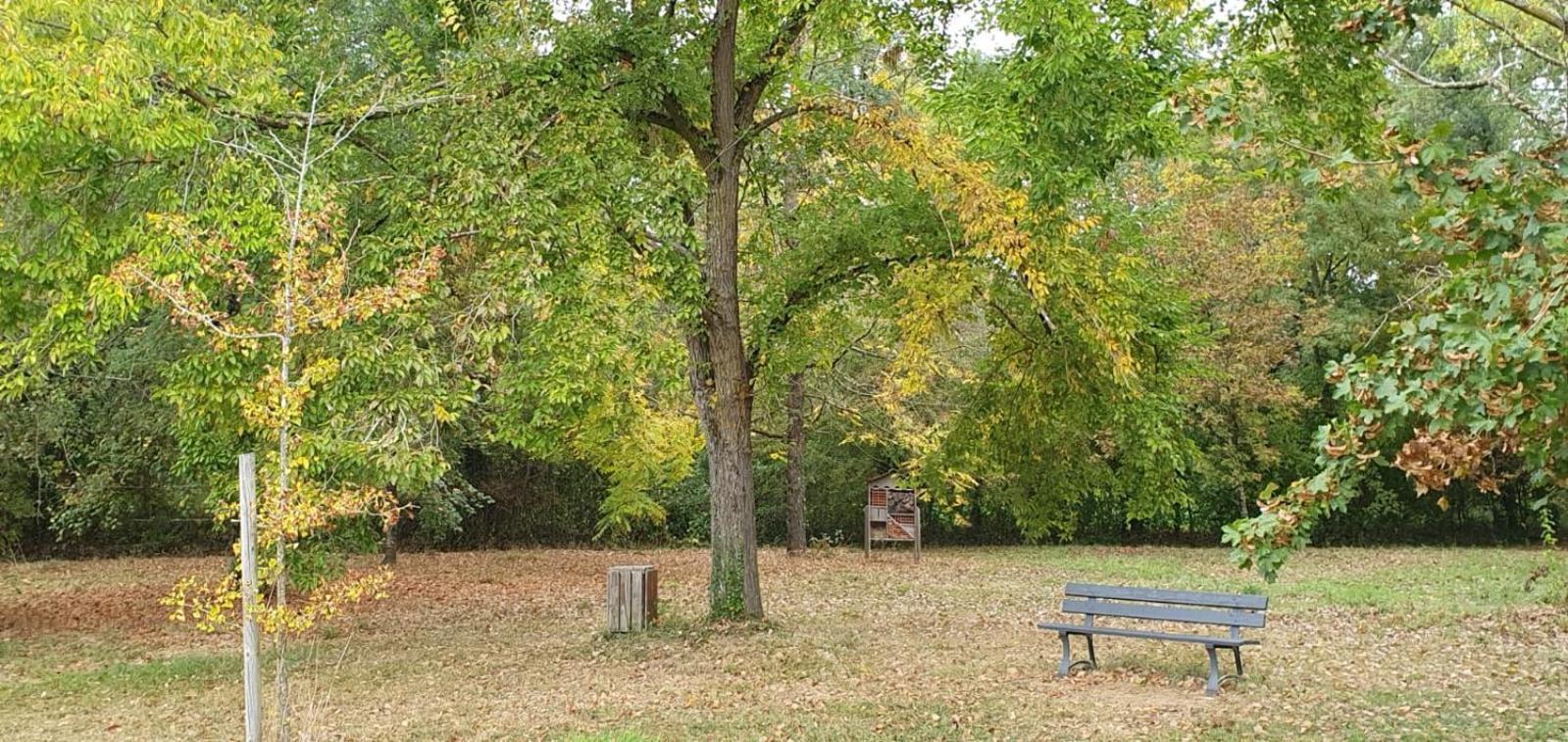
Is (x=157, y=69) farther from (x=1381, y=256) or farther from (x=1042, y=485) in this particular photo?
(x=1381, y=256)

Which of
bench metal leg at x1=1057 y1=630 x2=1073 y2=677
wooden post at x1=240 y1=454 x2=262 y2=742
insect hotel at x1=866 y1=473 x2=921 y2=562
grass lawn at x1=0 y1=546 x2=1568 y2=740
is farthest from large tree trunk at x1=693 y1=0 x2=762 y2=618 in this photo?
insect hotel at x1=866 y1=473 x2=921 y2=562

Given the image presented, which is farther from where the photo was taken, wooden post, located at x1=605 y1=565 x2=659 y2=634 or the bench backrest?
wooden post, located at x1=605 y1=565 x2=659 y2=634

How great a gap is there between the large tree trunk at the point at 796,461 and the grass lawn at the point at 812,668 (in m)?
4.07

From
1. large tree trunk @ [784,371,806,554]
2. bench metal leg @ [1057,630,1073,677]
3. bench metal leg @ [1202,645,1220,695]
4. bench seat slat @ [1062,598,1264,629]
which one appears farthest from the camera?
large tree trunk @ [784,371,806,554]

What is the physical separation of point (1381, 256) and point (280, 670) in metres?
22.6

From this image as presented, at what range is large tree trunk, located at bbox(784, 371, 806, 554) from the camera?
20.4 meters

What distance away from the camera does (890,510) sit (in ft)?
72.4

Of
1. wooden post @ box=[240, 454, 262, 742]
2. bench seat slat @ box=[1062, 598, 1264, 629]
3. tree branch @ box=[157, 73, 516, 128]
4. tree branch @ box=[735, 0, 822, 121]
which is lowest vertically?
bench seat slat @ box=[1062, 598, 1264, 629]

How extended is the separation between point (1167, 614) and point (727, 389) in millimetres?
4454

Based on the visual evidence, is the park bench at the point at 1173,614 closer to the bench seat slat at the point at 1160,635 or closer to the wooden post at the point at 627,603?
the bench seat slat at the point at 1160,635

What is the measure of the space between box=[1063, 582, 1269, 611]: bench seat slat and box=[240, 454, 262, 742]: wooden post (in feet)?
19.0

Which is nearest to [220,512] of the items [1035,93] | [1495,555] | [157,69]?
[157,69]

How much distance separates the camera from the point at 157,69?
8.18 metres

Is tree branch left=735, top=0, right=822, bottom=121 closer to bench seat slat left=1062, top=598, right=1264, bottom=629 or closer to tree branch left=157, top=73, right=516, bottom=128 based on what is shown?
tree branch left=157, top=73, right=516, bottom=128
